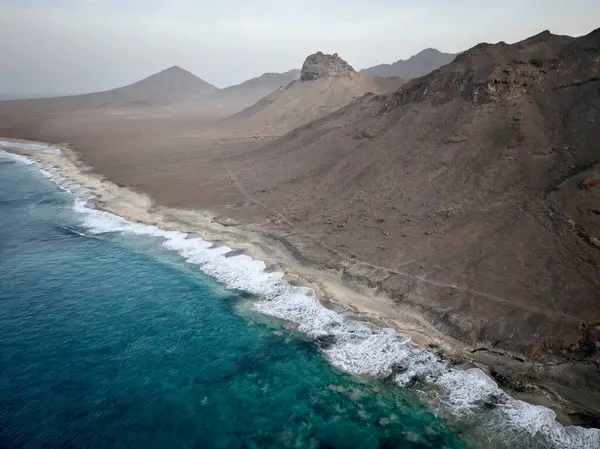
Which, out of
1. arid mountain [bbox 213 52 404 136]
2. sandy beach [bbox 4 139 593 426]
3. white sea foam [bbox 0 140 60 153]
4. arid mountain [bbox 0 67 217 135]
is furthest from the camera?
arid mountain [bbox 0 67 217 135]

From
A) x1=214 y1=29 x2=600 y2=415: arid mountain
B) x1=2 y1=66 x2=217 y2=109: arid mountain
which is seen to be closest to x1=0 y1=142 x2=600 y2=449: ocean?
x1=214 y1=29 x2=600 y2=415: arid mountain

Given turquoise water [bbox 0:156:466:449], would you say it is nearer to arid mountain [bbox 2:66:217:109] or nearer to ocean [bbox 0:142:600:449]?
ocean [bbox 0:142:600:449]

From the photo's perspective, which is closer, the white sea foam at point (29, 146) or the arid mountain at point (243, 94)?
the white sea foam at point (29, 146)

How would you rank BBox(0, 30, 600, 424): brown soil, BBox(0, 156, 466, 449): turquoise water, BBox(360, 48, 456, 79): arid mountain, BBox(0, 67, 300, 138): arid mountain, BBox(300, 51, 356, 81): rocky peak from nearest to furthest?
BBox(0, 156, 466, 449): turquoise water < BBox(0, 30, 600, 424): brown soil < BBox(300, 51, 356, 81): rocky peak < BBox(0, 67, 300, 138): arid mountain < BBox(360, 48, 456, 79): arid mountain

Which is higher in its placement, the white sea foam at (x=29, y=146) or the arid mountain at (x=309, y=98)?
the arid mountain at (x=309, y=98)

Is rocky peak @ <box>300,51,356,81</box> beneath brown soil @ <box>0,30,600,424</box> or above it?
above

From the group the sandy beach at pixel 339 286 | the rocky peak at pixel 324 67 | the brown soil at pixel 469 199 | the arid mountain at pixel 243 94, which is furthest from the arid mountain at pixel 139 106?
the brown soil at pixel 469 199

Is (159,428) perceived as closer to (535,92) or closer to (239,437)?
(239,437)

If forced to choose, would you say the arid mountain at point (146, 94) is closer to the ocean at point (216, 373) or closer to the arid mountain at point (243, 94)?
the arid mountain at point (243, 94)
